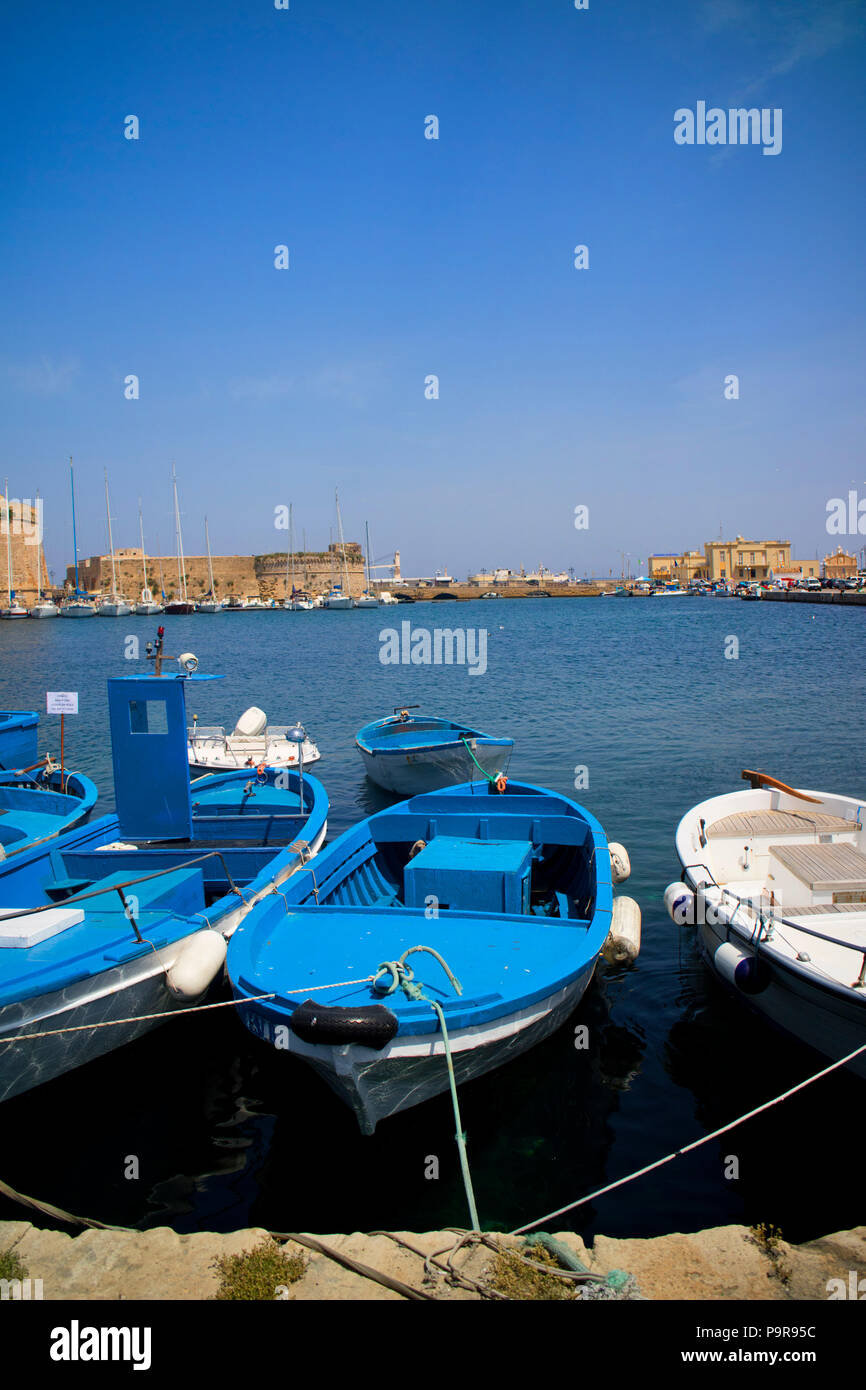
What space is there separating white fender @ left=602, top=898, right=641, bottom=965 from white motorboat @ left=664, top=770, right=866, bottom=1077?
1.73ft

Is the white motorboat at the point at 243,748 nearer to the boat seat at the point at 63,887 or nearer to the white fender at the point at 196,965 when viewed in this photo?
the boat seat at the point at 63,887

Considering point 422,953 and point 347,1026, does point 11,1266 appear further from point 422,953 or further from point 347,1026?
point 422,953

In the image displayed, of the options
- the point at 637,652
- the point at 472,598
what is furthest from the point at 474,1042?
the point at 472,598

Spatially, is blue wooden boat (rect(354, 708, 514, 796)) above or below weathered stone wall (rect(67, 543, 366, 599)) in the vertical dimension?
below

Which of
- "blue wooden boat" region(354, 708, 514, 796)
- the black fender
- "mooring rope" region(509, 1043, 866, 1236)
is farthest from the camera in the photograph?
"blue wooden boat" region(354, 708, 514, 796)

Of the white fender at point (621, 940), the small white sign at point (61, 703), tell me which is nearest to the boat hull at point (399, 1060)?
the white fender at point (621, 940)

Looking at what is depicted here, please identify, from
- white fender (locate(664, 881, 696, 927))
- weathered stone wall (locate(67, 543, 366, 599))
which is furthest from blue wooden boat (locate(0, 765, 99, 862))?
weathered stone wall (locate(67, 543, 366, 599))

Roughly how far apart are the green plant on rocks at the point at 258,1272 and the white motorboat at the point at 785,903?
15.4 ft

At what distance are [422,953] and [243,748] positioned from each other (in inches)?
562

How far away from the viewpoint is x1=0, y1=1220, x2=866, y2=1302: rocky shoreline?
4418 mm

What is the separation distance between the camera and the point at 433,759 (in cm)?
1795

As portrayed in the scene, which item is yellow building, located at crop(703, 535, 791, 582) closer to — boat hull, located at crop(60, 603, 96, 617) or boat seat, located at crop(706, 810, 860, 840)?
boat hull, located at crop(60, 603, 96, 617)

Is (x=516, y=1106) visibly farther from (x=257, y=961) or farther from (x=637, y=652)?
(x=637, y=652)

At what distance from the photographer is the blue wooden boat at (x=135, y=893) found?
7.12m
